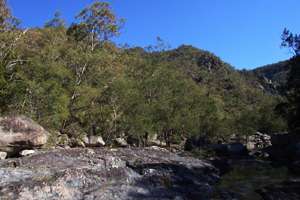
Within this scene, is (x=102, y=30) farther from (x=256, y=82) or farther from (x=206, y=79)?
(x=256, y=82)

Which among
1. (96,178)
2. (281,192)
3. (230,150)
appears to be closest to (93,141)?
(230,150)

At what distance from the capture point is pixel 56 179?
1822 cm

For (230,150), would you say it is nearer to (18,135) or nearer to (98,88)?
(98,88)

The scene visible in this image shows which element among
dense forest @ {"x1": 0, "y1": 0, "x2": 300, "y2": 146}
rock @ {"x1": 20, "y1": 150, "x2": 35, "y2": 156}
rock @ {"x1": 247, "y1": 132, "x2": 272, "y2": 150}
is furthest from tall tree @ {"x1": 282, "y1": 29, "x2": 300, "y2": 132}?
rock @ {"x1": 20, "y1": 150, "x2": 35, "y2": 156}

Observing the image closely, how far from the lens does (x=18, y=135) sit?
23500 millimetres

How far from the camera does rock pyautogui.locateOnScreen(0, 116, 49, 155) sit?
76.6ft

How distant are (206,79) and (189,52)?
106 ft

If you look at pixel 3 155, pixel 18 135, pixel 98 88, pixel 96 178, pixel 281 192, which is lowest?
pixel 281 192

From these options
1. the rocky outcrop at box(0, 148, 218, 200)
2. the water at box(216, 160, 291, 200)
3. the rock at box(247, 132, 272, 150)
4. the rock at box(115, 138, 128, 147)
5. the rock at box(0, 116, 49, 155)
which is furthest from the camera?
the rock at box(247, 132, 272, 150)

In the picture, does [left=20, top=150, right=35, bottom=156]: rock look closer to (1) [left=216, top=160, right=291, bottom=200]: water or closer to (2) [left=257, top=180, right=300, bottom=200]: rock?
(1) [left=216, top=160, right=291, bottom=200]: water

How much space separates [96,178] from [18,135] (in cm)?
629

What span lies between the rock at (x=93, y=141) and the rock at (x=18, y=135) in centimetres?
1851

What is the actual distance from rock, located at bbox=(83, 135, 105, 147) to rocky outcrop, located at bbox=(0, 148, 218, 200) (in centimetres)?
1716

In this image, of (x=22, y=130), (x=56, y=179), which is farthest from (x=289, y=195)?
(x=22, y=130)
